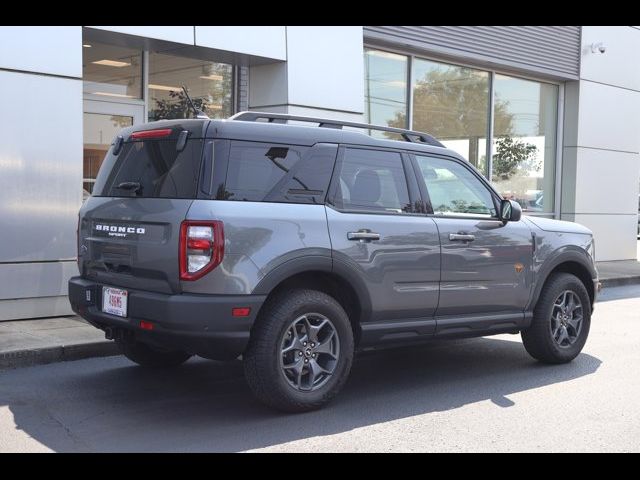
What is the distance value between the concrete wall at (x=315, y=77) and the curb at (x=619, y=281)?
5420 millimetres

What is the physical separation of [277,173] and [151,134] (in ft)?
3.08

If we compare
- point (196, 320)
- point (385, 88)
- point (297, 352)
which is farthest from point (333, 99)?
point (196, 320)

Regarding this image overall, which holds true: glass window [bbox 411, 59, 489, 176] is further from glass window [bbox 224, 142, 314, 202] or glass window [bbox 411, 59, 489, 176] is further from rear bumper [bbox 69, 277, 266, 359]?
rear bumper [bbox 69, 277, 266, 359]

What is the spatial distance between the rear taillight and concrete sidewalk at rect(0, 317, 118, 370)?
246 cm

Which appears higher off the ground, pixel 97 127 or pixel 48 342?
pixel 97 127

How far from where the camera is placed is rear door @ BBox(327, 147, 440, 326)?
5.61 meters

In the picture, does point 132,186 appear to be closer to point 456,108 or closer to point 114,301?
point 114,301

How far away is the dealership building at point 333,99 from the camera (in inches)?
326

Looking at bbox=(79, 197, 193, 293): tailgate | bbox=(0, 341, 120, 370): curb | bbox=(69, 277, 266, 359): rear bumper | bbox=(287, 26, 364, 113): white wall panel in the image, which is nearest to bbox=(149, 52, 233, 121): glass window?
bbox=(287, 26, 364, 113): white wall panel

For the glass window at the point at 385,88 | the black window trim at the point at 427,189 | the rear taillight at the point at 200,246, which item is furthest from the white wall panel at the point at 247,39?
the rear taillight at the point at 200,246

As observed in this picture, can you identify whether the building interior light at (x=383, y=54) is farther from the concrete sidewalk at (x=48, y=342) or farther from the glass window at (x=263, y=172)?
the glass window at (x=263, y=172)

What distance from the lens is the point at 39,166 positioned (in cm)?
833
